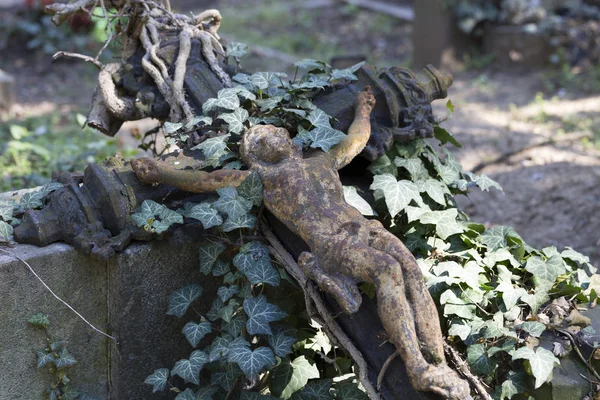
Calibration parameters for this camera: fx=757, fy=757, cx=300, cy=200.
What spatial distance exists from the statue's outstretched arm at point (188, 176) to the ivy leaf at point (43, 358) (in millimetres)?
724

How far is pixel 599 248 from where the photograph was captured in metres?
4.41

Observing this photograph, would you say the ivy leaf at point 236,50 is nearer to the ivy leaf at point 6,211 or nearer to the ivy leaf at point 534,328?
the ivy leaf at point 6,211

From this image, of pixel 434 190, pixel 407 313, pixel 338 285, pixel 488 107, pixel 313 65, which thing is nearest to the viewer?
pixel 407 313

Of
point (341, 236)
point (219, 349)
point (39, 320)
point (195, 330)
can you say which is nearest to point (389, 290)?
point (341, 236)

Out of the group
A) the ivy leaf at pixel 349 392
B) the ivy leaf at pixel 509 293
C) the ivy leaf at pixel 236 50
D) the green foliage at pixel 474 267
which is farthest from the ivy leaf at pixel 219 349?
the ivy leaf at pixel 236 50

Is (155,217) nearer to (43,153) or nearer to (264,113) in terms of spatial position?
(264,113)

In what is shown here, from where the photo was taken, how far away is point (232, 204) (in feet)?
8.87

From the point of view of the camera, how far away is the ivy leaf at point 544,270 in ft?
9.39

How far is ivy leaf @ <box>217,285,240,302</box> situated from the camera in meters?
2.72

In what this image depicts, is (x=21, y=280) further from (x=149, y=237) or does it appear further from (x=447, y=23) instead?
(x=447, y=23)

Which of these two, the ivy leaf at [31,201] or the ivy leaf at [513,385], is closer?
the ivy leaf at [513,385]

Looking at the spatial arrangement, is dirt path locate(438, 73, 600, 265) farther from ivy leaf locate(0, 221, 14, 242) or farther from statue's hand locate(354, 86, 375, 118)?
ivy leaf locate(0, 221, 14, 242)

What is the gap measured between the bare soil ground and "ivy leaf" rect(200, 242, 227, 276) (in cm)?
246

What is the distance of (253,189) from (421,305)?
76 cm
